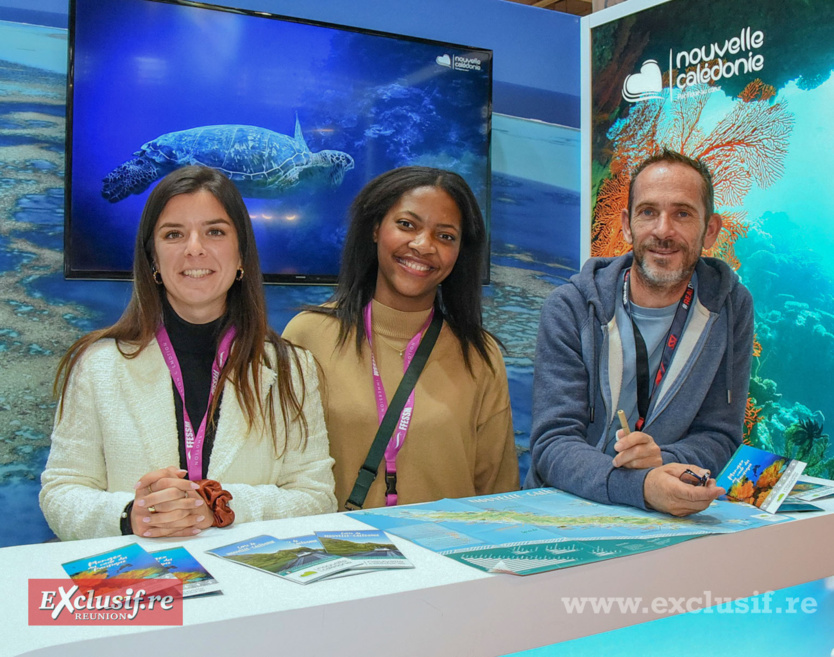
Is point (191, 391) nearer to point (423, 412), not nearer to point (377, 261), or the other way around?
point (423, 412)

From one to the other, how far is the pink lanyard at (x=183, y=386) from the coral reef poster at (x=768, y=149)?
109 inches

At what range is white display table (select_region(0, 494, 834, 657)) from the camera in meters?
1.03

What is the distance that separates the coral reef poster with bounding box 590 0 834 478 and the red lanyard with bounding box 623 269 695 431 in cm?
167

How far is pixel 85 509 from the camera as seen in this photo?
5.59 ft

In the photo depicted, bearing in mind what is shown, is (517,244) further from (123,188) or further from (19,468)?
(19,468)

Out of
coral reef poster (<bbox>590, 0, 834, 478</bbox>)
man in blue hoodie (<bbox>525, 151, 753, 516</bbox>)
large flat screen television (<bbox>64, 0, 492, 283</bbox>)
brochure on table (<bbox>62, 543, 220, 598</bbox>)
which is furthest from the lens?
coral reef poster (<bbox>590, 0, 834, 478</bbox>)

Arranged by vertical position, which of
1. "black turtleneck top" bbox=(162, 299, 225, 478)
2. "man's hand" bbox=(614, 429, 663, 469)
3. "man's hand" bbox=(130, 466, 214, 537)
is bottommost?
"man's hand" bbox=(130, 466, 214, 537)

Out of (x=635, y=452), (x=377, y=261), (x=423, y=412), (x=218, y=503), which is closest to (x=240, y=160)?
(x=377, y=261)

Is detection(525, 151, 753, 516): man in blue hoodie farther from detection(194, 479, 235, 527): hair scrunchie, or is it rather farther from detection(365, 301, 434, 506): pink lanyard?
detection(194, 479, 235, 527): hair scrunchie

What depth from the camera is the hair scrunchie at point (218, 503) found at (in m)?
1.55

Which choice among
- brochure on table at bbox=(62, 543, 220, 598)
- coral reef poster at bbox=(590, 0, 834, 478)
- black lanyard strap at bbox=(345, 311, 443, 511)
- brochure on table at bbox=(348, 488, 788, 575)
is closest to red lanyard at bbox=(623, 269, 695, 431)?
brochure on table at bbox=(348, 488, 788, 575)

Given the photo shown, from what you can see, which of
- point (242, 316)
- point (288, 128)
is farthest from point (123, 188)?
point (242, 316)

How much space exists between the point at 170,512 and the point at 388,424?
86 centimetres

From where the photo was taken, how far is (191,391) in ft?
6.43
